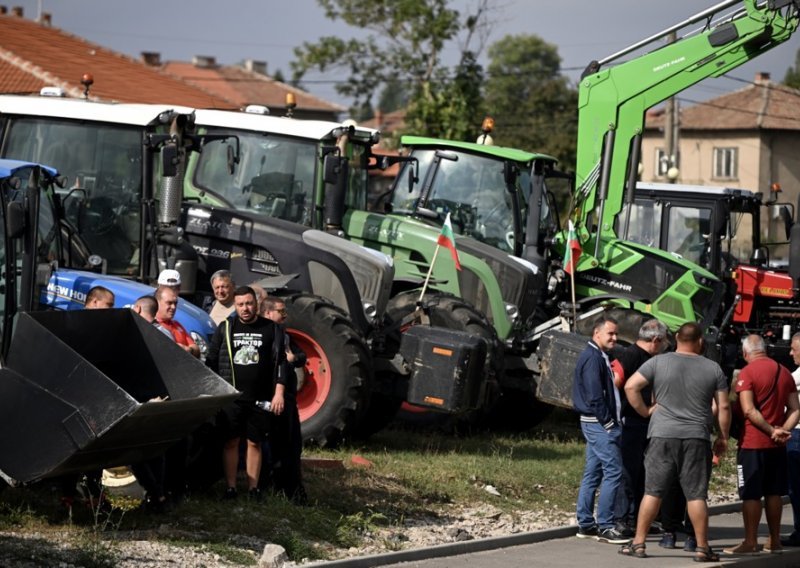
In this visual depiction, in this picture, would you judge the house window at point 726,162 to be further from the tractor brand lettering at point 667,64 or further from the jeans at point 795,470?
the jeans at point 795,470

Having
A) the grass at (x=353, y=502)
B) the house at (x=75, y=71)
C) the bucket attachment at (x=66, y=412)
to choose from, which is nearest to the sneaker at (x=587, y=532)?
the grass at (x=353, y=502)

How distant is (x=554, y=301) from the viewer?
1872 centimetres

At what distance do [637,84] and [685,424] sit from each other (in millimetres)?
9128

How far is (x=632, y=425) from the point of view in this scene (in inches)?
490

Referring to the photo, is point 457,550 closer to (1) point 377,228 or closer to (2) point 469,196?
(1) point 377,228

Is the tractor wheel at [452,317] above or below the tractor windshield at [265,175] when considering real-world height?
below

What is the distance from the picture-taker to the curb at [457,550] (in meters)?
10.4

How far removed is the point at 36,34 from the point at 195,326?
32.2 m

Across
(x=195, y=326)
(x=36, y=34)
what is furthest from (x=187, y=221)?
(x=36, y=34)

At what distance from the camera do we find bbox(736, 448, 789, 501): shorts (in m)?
12.3

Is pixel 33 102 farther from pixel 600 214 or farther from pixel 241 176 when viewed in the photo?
pixel 600 214

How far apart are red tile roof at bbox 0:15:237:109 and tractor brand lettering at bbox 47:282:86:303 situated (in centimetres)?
2168

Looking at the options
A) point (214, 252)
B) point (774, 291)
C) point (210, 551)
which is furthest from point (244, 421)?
point (774, 291)

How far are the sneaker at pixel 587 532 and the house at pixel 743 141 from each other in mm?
54073
